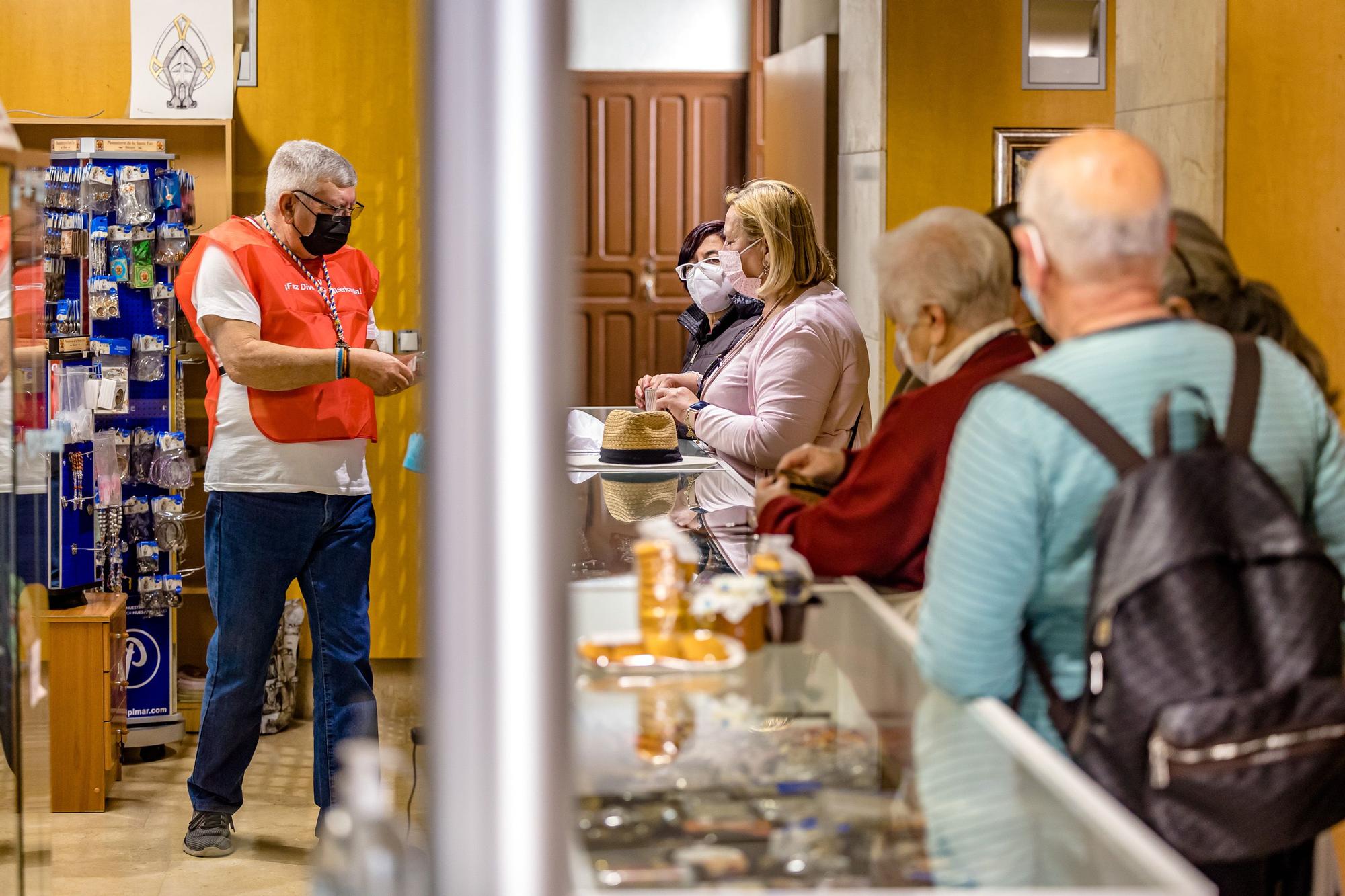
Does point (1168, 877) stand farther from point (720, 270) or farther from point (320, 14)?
point (320, 14)

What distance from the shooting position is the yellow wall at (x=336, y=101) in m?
5.71

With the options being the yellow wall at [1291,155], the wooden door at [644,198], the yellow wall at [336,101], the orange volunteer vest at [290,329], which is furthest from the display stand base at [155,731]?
the yellow wall at [1291,155]

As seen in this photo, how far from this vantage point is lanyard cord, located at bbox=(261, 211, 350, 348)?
4.04 meters

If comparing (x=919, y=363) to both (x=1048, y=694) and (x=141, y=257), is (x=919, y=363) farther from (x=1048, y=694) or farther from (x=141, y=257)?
(x=141, y=257)

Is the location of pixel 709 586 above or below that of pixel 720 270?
below

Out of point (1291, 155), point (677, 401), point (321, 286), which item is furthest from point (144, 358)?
point (1291, 155)

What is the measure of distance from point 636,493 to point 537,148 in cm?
251

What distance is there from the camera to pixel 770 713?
1.62 meters

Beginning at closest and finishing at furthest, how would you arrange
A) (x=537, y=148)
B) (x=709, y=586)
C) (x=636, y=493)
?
(x=537, y=148) < (x=709, y=586) < (x=636, y=493)

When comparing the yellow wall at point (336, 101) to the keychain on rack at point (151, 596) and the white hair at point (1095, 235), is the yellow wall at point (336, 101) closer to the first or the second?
the keychain on rack at point (151, 596)

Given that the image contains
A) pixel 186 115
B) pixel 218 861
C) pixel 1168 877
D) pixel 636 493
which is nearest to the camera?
pixel 1168 877

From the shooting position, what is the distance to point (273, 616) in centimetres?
408

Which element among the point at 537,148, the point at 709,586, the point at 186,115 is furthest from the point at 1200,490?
the point at 186,115

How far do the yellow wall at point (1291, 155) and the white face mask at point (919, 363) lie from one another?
111 cm
